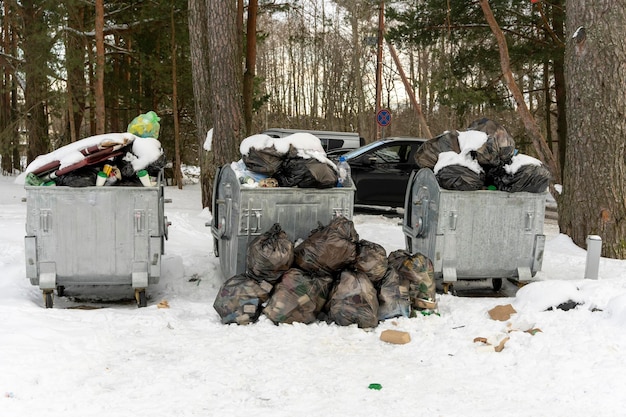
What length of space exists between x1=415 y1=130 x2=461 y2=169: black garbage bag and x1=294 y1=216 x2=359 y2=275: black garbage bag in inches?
64.4

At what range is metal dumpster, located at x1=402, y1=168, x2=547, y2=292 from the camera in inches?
238

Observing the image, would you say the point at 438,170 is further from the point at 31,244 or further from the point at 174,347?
the point at 31,244

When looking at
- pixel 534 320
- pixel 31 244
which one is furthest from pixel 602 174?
pixel 31 244

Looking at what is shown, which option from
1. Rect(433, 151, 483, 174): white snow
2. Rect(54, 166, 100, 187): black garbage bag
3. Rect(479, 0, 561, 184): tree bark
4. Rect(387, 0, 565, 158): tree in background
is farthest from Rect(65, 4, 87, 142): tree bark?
Rect(433, 151, 483, 174): white snow

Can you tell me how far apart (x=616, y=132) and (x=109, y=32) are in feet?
50.6

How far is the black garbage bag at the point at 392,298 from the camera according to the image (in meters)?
5.16

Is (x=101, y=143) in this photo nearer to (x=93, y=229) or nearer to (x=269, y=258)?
(x=93, y=229)

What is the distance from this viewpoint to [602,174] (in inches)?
301

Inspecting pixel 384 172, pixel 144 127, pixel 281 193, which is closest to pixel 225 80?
pixel 384 172

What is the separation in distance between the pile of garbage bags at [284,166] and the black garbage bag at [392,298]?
1.12m

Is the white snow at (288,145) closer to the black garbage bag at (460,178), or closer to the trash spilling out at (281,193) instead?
the trash spilling out at (281,193)

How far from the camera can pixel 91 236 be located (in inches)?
210

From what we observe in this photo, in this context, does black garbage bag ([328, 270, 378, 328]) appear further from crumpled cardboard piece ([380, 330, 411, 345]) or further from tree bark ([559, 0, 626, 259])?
tree bark ([559, 0, 626, 259])

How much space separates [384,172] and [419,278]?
6612 millimetres
